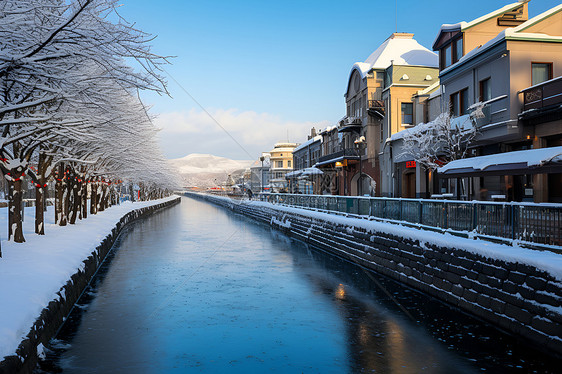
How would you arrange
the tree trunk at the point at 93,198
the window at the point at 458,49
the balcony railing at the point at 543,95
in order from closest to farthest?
1. the balcony railing at the point at 543,95
2. the window at the point at 458,49
3. the tree trunk at the point at 93,198

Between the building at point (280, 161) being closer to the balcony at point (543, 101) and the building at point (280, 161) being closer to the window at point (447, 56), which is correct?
the window at point (447, 56)

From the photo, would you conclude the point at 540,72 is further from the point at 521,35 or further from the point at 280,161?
the point at 280,161

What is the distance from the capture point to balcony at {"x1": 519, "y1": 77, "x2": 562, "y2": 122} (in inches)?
709

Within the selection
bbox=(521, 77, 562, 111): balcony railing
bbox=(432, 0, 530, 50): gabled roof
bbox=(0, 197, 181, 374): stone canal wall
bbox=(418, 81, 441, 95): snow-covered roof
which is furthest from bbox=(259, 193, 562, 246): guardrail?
bbox=(418, 81, 441, 95): snow-covered roof

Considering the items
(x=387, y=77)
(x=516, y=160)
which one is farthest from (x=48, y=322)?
(x=387, y=77)

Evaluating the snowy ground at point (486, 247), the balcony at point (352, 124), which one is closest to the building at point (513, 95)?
the snowy ground at point (486, 247)

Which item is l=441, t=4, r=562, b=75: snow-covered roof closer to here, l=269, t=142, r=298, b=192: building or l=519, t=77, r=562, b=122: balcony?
l=519, t=77, r=562, b=122: balcony

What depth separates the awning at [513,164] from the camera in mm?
12414

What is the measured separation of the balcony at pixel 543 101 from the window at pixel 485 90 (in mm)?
2526

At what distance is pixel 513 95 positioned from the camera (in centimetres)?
2039

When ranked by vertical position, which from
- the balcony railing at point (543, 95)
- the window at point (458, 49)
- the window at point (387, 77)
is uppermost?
the window at point (387, 77)

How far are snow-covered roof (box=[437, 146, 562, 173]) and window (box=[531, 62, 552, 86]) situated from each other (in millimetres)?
6563

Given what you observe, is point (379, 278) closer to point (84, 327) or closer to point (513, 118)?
point (84, 327)

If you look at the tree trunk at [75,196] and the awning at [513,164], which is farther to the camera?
the tree trunk at [75,196]
